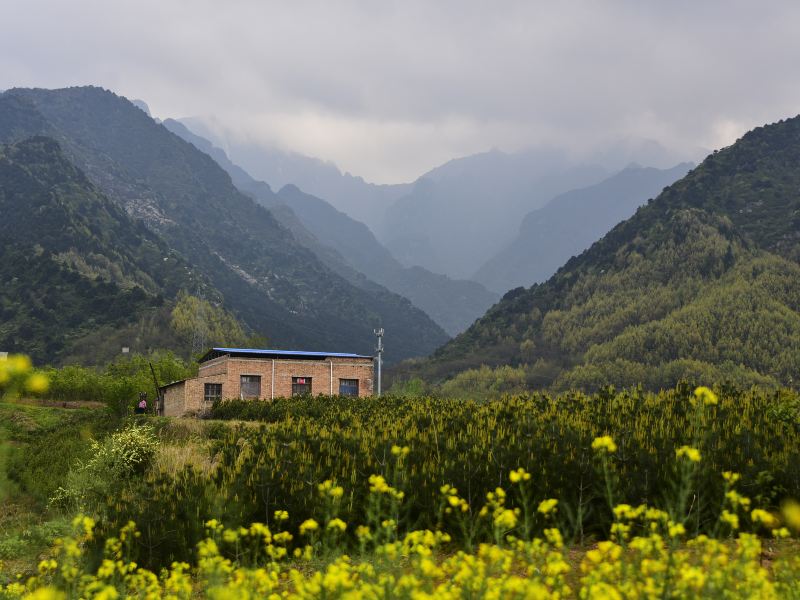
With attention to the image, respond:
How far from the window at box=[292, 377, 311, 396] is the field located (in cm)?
2068

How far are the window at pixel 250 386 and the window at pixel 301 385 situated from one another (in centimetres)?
207

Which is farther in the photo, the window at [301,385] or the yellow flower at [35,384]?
the window at [301,385]

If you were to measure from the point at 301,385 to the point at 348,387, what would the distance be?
2.85 m

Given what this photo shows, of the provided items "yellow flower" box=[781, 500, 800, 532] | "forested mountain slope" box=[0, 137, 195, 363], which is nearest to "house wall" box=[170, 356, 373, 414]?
"yellow flower" box=[781, 500, 800, 532]

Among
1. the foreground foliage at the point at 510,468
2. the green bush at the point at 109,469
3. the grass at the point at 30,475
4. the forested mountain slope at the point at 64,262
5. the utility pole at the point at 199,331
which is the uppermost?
the forested mountain slope at the point at 64,262

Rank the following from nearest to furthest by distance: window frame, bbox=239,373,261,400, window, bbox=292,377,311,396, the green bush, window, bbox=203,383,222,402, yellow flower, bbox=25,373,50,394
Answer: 1. yellow flower, bbox=25,373,50,394
2. the green bush
3. window, bbox=203,383,222,402
4. window frame, bbox=239,373,261,400
5. window, bbox=292,377,311,396

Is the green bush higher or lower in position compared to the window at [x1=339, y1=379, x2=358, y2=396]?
lower

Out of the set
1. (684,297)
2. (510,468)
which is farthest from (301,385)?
(684,297)

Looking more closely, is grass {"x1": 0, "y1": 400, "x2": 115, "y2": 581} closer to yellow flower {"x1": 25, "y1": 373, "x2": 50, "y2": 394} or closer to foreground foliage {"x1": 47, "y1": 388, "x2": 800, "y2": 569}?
yellow flower {"x1": 25, "y1": 373, "x2": 50, "y2": 394}

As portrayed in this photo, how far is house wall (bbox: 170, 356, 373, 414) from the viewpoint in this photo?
37.1m

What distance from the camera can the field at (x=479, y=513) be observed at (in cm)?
471

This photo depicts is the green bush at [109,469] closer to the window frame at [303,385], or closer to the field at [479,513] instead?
the field at [479,513]

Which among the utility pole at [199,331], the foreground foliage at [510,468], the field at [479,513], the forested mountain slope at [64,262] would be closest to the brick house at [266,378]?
the field at [479,513]

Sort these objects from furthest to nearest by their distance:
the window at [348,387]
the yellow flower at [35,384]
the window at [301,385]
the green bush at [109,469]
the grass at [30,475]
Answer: the window at [348,387], the window at [301,385], the green bush at [109,469], the grass at [30,475], the yellow flower at [35,384]
